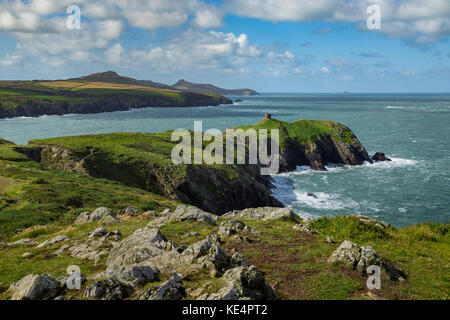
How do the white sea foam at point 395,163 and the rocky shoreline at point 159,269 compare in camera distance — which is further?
the white sea foam at point 395,163

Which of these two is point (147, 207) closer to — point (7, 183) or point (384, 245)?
point (7, 183)

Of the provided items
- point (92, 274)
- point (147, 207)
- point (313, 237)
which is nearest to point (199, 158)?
point (147, 207)

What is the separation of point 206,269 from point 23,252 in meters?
12.7

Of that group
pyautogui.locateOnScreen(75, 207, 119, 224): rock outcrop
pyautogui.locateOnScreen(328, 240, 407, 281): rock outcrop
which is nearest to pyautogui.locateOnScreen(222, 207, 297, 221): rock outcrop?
pyautogui.locateOnScreen(328, 240, 407, 281): rock outcrop

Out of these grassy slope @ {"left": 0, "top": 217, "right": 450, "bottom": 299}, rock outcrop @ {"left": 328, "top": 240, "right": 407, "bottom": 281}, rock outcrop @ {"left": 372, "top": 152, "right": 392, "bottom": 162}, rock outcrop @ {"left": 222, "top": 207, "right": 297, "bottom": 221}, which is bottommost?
rock outcrop @ {"left": 372, "top": 152, "right": 392, "bottom": 162}

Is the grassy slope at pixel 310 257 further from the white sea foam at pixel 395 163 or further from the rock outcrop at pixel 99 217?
the white sea foam at pixel 395 163

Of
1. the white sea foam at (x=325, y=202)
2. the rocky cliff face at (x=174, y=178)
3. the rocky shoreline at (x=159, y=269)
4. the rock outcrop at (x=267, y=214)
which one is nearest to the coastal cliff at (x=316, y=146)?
the white sea foam at (x=325, y=202)

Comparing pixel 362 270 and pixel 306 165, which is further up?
pixel 362 270

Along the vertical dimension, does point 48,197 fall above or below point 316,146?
below

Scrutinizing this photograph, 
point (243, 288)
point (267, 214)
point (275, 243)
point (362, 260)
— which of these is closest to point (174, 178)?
point (267, 214)

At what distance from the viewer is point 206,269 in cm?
1337

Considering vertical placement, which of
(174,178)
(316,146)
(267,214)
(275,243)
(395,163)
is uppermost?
(316,146)

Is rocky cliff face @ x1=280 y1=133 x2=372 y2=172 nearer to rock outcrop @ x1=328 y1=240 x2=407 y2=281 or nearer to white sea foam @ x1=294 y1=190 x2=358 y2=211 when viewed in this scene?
white sea foam @ x1=294 y1=190 x2=358 y2=211

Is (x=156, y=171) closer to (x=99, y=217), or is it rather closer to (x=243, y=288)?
(x=99, y=217)
